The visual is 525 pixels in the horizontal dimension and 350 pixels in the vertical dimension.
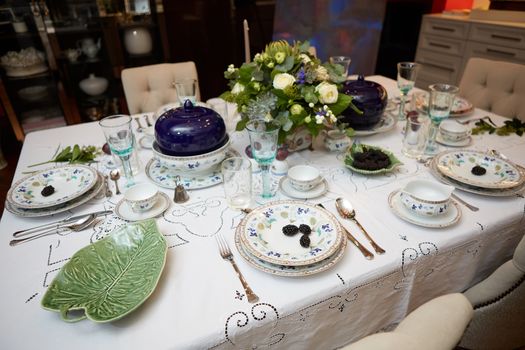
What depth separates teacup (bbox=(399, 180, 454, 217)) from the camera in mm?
829

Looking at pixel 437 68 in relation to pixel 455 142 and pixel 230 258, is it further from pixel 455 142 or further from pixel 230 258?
pixel 230 258

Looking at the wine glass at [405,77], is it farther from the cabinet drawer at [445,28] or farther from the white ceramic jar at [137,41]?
the white ceramic jar at [137,41]

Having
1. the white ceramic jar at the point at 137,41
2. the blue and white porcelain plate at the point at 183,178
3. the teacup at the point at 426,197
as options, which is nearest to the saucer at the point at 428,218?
the teacup at the point at 426,197

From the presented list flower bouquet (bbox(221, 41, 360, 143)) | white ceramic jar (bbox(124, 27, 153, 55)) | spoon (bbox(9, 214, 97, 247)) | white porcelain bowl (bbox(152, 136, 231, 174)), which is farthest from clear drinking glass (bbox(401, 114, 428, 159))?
white ceramic jar (bbox(124, 27, 153, 55))

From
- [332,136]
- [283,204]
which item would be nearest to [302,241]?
[283,204]

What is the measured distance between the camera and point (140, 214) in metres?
0.90

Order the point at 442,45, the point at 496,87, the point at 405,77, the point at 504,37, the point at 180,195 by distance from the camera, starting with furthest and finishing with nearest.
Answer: the point at 442,45
the point at 504,37
the point at 496,87
the point at 405,77
the point at 180,195

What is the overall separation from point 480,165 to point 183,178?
909mm

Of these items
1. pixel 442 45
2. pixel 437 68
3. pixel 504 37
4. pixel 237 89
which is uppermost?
pixel 237 89

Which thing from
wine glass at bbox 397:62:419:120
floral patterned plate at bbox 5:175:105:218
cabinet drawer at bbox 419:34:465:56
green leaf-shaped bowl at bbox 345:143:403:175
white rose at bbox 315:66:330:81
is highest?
white rose at bbox 315:66:330:81

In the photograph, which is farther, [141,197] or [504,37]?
[504,37]

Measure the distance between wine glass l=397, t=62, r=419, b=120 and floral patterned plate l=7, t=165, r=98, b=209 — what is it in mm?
1188

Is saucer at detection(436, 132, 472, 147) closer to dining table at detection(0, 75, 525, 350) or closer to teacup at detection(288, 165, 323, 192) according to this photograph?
dining table at detection(0, 75, 525, 350)

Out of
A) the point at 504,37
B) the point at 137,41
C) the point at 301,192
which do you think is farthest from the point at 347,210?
the point at 504,37
